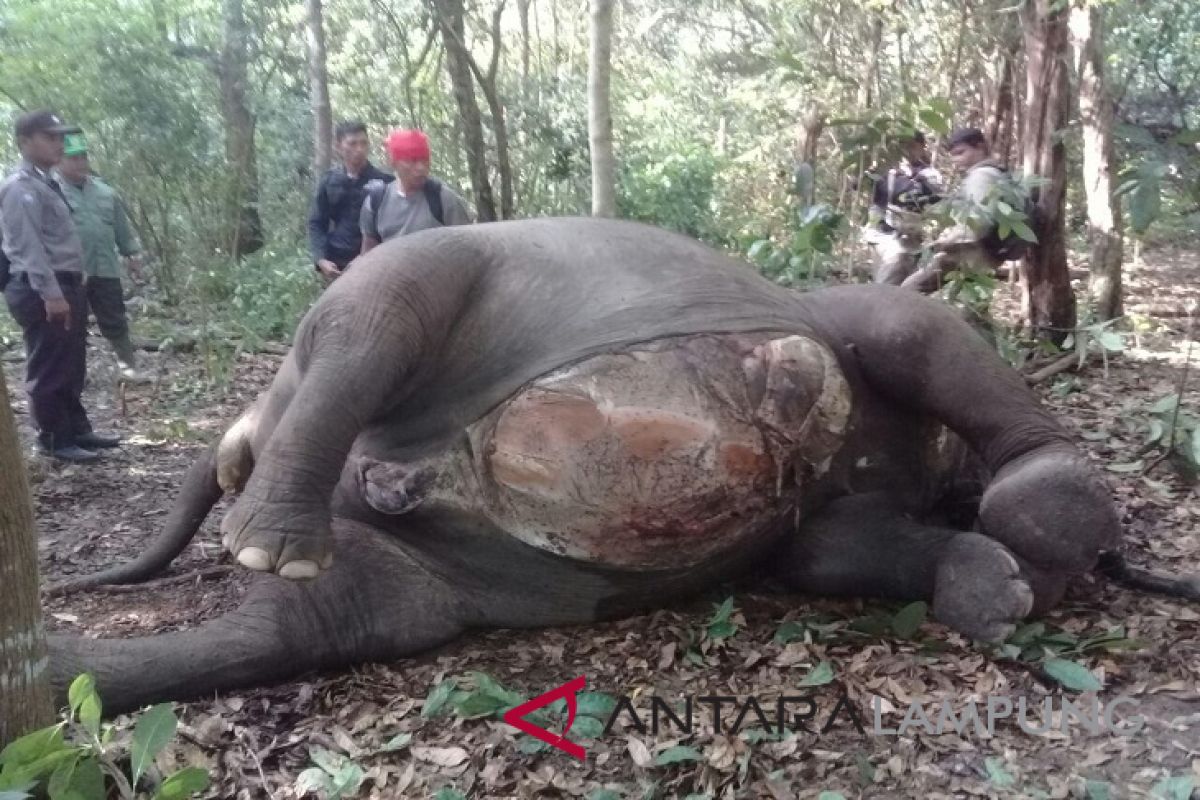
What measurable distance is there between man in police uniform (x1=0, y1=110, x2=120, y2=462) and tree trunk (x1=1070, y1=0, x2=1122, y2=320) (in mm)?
6026

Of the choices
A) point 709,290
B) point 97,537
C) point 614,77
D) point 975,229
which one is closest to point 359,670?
point 709,290

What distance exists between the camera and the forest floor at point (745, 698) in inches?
93.7

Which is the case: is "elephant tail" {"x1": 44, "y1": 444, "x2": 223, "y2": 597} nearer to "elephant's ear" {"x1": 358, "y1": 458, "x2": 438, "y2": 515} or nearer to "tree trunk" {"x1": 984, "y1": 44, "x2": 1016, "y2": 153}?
"elephant's ear" {"x1": 358, "y1": 458, "x2": 438, "y2": 515}

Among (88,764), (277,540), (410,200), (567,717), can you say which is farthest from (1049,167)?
(88,764)

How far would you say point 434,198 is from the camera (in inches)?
233

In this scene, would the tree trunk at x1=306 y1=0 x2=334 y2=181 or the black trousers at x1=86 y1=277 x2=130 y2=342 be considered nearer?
the black trousers at x1=86 y1=277 x2=130 y2=342

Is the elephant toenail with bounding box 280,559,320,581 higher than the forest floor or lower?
higher

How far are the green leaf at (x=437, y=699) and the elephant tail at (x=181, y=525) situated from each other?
5.01 feet

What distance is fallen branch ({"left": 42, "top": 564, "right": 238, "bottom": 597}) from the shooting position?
3.74 meters

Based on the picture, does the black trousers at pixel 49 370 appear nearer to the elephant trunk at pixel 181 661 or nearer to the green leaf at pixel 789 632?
the elephant trunk at pixel 181 661

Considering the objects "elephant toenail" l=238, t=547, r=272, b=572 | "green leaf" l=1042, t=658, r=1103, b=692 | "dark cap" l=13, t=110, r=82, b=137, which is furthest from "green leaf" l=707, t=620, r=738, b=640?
"dark cap" l=13, t=110, r=82, b=137

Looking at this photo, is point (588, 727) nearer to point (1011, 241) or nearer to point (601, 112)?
point (1011, 241)

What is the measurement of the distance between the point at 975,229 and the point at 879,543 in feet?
8.31

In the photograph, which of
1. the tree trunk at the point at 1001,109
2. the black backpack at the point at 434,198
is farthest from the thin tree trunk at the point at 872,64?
the black backpack at the point at 434,198
